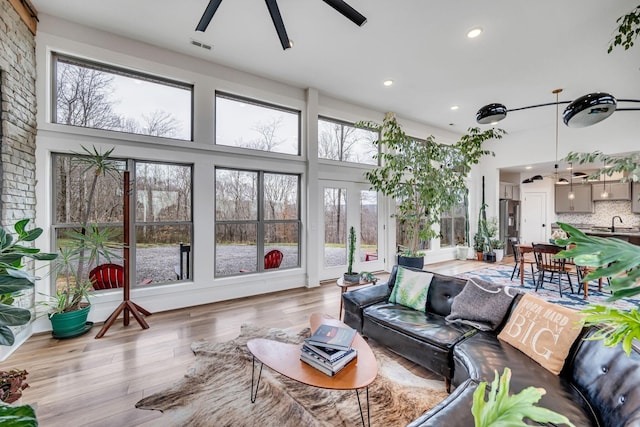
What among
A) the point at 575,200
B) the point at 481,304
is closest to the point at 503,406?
the point at 481,304

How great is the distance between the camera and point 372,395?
2.01 m

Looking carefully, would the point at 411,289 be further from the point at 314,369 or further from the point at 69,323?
the point at 69,323

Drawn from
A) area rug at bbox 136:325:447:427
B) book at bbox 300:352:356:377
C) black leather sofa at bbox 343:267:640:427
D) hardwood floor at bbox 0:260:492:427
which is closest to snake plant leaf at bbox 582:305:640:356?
black leather sofa at bbox 343:267:640:427

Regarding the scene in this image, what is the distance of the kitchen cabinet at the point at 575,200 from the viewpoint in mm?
7617

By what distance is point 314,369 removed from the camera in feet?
5.51

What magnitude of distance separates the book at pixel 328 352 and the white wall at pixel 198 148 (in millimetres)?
2711

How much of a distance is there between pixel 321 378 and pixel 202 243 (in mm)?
2939

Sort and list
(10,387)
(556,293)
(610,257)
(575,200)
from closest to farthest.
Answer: (610,257) < (10,387) < (556,293) < (575,200)

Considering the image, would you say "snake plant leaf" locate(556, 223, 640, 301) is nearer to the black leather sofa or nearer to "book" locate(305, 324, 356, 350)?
the black leather sofa

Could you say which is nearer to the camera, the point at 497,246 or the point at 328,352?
the point at 328,352

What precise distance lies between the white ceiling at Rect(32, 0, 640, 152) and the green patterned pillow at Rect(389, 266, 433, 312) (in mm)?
2819

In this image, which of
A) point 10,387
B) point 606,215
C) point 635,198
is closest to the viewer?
point 10,387

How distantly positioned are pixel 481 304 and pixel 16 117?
471cm

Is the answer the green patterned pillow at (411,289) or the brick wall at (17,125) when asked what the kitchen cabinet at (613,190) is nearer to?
the green patterned pillow at (411,289)
